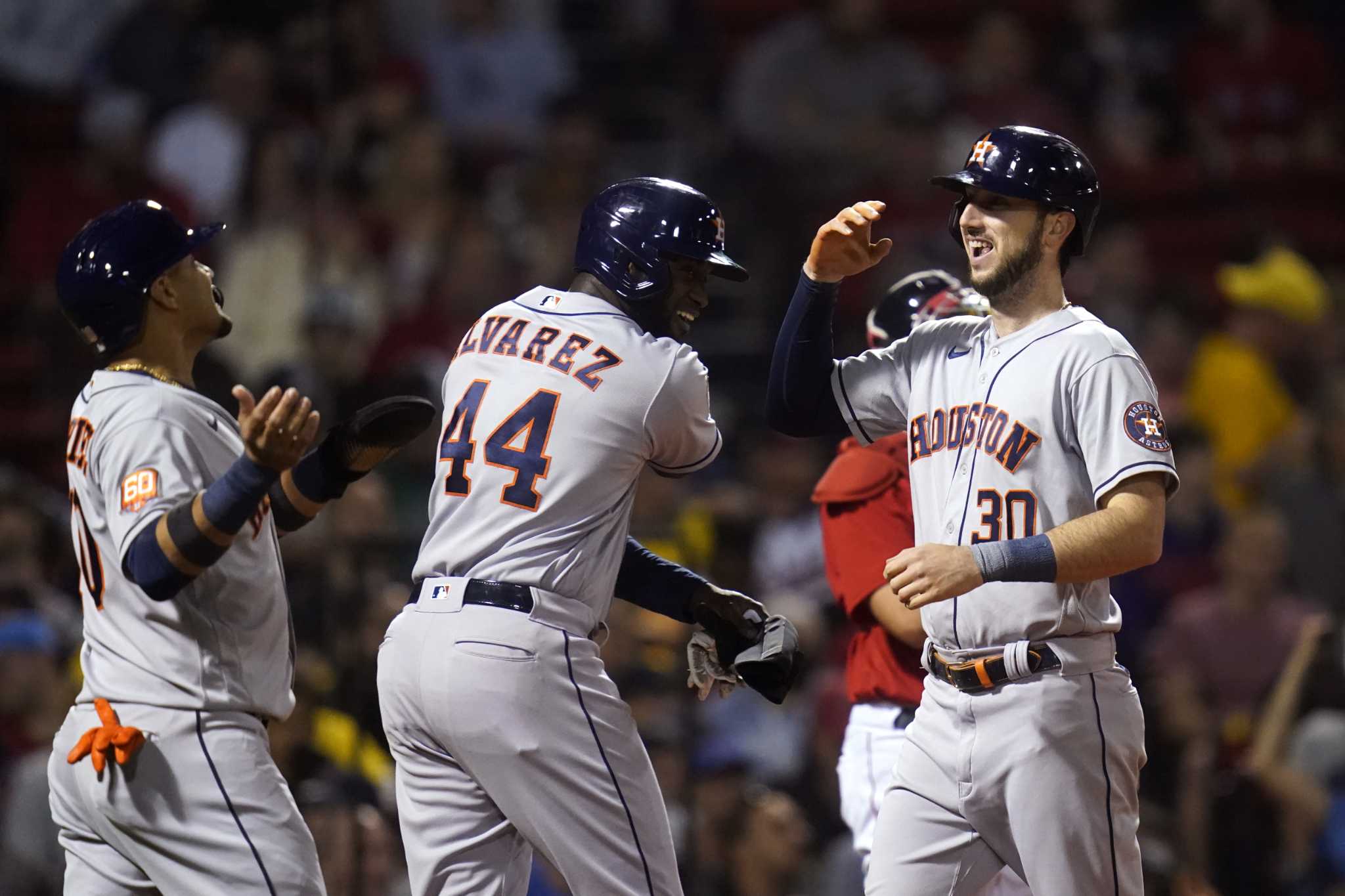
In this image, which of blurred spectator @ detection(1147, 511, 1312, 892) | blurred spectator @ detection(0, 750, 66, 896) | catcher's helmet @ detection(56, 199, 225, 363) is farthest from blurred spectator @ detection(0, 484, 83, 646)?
blurred spectator @ detection(1147, 511, 1312, 892)

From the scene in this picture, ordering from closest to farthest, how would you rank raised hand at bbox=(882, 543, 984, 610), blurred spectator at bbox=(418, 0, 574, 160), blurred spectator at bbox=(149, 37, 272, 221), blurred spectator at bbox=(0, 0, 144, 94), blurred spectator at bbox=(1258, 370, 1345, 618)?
raised hand at bbox=(882, 543, 984, 610) < blurred spectator at bbox=(1258, 370, 1345, 618) < blurred spectator at bbox=(149, 37, 272, 221) < blurred spectator at bbox=(0, 0, 144, 94) < blurred spectator at bbox=(418, 0, 574, 160)

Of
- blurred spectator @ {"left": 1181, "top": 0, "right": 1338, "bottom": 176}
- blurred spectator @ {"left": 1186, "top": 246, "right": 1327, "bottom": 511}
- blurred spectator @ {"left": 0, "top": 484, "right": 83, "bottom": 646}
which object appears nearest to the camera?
blurred spectator @ {"left": 0, "top": 484, "right": 83, "bottom": 646}

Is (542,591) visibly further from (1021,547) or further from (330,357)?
(330,357)

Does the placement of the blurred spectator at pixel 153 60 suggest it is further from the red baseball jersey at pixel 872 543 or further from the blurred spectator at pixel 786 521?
the red baseball jersey at pixel 872 543

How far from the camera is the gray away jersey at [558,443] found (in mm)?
3543

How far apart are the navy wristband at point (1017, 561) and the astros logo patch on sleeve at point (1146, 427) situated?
0.94 feet

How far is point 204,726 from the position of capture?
351cm

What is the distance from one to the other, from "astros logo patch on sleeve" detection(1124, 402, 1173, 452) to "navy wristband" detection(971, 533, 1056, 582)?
29cm

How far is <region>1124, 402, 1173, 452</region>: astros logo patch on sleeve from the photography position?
335 cm

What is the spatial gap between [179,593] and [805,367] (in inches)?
54.2

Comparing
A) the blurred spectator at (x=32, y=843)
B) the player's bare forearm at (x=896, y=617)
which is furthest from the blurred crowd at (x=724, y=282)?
the player's bare forearm at (x=896, y=617)

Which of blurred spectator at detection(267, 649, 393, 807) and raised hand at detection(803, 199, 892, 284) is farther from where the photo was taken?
blurred spectator at detection(267, 649, 393, 807)

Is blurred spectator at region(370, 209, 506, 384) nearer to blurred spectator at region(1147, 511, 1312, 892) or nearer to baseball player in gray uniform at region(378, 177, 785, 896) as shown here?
blurred spectator at region(1147, 511, 1312, 892)

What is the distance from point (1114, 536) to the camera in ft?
10.7
